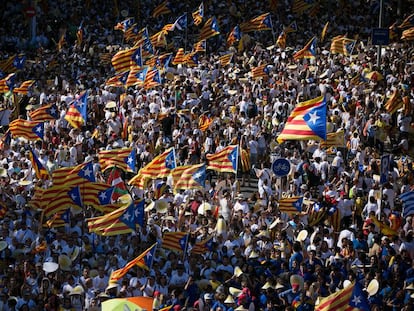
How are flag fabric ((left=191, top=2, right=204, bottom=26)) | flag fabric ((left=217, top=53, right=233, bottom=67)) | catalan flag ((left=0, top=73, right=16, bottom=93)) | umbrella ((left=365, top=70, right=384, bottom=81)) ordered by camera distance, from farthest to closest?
1. flag fabric ((left=191, top=2, right=204, bottom=26))
2. flag fabric ((left=217, top=53, right=233, bottom=67))
3. catalan flag ((left=0, top=73, right=16, bottom=93))
4. umbrella ((left=365, top=70, right=384, bottom=81))

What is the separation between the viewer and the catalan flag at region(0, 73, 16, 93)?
35969 mm

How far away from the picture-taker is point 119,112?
114 ft

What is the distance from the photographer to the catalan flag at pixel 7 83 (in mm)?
35969

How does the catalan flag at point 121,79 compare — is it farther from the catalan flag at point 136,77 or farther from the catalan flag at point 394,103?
the catalan flag at point 394,103

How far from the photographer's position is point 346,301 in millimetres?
18922

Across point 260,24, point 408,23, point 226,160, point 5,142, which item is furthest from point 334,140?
point 260,24

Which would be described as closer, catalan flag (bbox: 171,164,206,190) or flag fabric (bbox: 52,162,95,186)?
flag fabric (bbox: 52,162,95,186)

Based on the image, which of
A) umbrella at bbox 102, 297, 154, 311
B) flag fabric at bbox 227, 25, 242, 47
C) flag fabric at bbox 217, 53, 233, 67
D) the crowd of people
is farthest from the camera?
flag fabric at bbox 227, 25, 242, 47

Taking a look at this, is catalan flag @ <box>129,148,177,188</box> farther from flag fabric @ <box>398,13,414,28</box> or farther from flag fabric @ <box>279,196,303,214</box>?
flag fabric @ <box>398,13,414,28</box>

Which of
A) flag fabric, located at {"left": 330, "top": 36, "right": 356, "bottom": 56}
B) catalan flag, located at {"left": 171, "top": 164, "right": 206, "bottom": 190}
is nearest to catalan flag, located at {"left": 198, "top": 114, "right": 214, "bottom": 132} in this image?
catalan flag, located at {"left": 171, "top": 164, "right": 206, "bottom": 190}

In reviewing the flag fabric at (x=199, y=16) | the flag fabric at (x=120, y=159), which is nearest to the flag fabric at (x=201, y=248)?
the flag fabric at (x=120, y=159)

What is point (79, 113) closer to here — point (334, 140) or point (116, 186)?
point (116, 186)

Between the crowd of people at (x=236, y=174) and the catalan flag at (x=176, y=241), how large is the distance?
0.77 ft

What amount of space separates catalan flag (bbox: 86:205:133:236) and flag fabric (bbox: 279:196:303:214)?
3.75 metres
